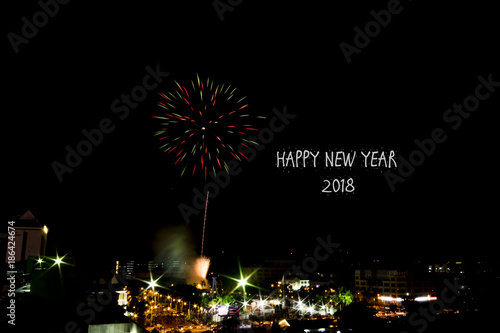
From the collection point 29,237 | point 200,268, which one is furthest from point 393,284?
point 29,237

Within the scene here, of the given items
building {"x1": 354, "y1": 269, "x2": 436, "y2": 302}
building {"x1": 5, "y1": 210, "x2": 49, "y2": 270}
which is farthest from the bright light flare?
building {"x1": 5, "y1": 210, "x2": 49, "y2": 270}

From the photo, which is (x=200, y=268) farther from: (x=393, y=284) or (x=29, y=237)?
(x=29, y=237)

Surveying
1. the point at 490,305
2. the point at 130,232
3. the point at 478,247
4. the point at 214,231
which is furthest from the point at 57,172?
the point at 214,231

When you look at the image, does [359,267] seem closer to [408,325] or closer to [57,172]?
[57,172]

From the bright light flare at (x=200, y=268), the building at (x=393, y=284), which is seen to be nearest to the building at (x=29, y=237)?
the bright light flare at (x=200, y=268)

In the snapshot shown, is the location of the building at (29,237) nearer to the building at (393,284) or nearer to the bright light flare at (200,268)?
the bright light flare at (200,268)

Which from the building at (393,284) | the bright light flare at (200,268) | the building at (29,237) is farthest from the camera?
the building at (393,284)

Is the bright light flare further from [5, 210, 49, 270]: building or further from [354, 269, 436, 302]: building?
[5, 210, 49, 270]: building
